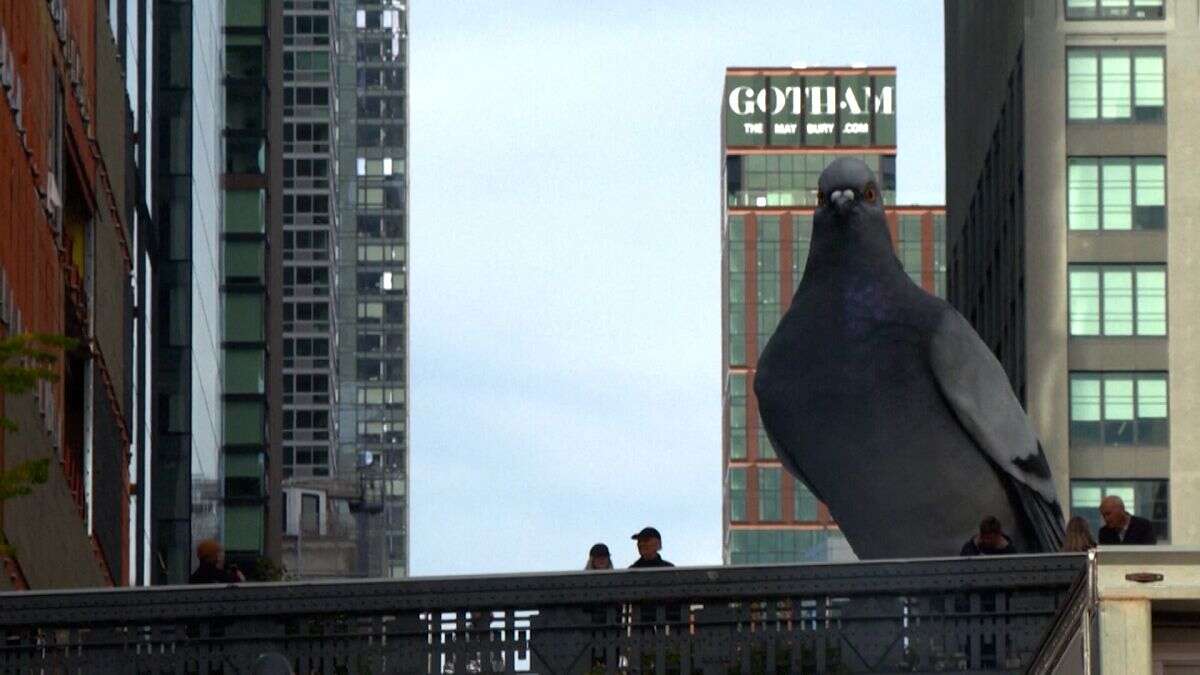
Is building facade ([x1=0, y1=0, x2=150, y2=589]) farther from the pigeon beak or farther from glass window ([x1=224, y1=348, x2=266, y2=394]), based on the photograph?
glass window ([x1=224, y1=348, x2=266, y2=394])

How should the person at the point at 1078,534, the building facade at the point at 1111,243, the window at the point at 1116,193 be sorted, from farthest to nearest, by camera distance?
the window at the point at 1116,193
the building facade at the point at 1111,243
the person at the point at 1078,534

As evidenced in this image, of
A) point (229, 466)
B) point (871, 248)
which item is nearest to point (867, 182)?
point (871, 248)

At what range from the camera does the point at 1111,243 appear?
9875cm

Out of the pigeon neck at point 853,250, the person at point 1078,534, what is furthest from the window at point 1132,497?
the person at point 1078,534

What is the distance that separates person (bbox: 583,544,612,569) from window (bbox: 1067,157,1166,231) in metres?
71.4

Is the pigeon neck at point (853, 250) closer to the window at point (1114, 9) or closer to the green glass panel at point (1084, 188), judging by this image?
the green glass panel at point (1084, 188)

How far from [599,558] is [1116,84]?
72.3 meters

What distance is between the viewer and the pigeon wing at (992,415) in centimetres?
3070

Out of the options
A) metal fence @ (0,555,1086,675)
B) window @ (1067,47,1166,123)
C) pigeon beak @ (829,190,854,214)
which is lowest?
metal fence @ (0,555,1086,675)

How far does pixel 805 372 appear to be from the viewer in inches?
1203

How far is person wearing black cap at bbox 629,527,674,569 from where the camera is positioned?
27.9 meters

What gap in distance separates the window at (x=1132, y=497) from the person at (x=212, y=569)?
228 feet

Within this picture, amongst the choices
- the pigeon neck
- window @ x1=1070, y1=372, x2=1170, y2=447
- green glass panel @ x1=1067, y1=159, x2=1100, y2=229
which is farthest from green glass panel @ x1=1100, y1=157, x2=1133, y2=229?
the pigeon neck

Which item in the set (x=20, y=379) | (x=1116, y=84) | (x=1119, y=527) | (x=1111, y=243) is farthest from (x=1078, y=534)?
(x=1116, y=84)
